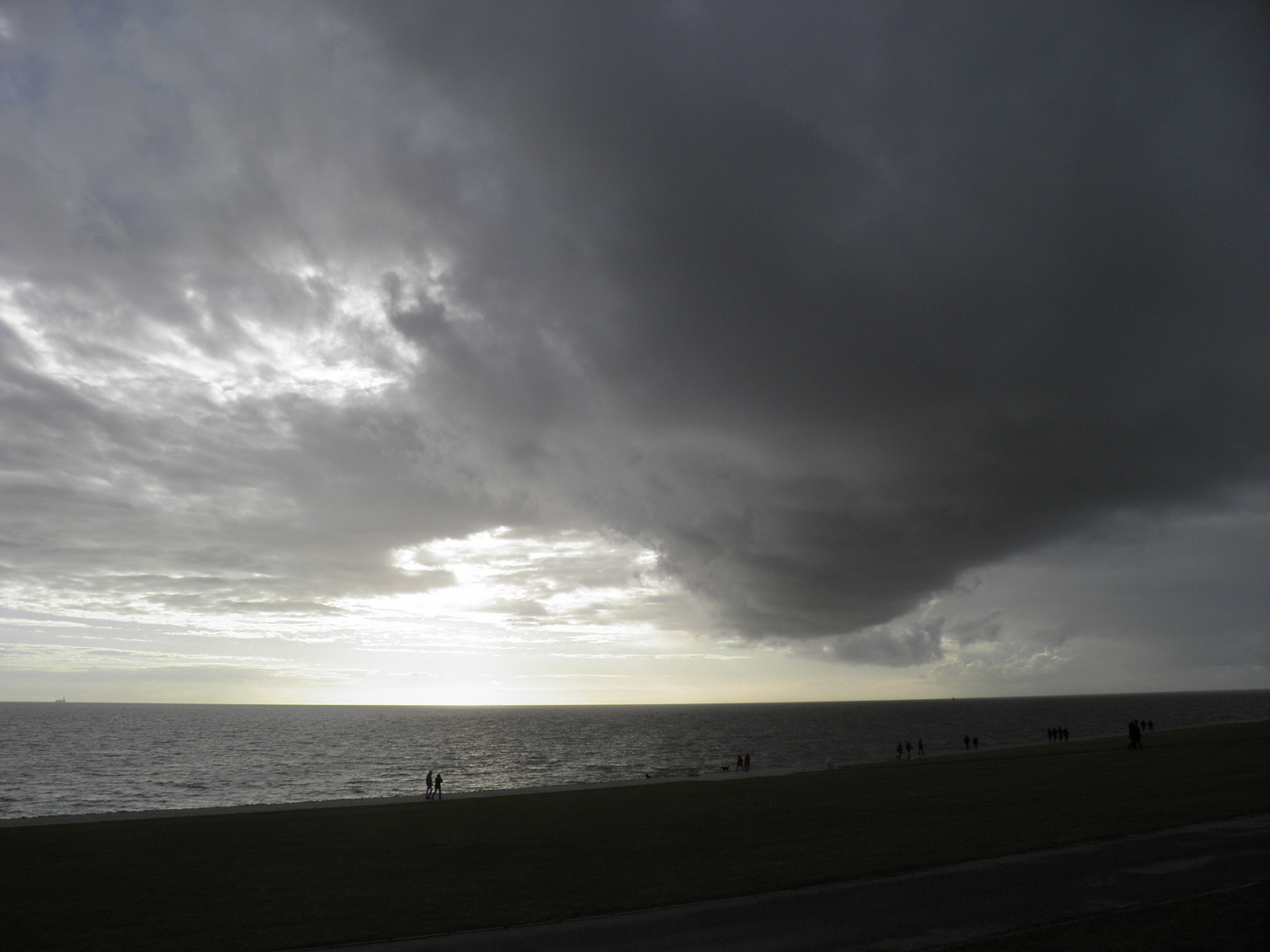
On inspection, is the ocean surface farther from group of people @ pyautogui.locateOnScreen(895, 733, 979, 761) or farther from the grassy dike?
the grassy dike

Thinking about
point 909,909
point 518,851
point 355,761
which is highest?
point 909,909

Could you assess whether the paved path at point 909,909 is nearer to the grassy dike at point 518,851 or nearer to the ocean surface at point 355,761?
the grassy dike at point 518,851

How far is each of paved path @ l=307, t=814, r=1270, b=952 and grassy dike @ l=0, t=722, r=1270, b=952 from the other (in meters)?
0.87

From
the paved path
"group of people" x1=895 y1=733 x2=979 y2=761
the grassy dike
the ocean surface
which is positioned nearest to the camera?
the paved path

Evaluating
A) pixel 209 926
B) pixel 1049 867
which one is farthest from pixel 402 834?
pixel 1049 867

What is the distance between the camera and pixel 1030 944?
979cm

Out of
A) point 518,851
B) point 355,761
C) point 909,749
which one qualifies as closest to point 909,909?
point 518,851

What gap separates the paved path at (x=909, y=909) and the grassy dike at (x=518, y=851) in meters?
0.87

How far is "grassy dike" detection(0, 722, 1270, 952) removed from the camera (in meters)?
13.7

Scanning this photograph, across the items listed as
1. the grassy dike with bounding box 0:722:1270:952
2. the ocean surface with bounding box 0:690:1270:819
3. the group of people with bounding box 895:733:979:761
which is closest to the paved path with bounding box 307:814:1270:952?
the grassy dike with bounding box 0:722:1270:952

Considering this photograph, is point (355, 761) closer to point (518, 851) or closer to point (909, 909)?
point (518, 851)

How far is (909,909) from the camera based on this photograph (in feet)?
40.3

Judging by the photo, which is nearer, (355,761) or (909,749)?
(909,749)

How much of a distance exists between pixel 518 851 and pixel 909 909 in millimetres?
11091
